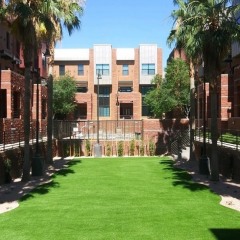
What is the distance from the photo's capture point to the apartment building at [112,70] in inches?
2574

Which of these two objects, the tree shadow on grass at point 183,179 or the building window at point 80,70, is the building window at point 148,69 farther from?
the tree shadow on grass at point 183,179

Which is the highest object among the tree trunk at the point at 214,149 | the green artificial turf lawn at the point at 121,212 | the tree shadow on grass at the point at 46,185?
the tree trunk at the point at 214,149

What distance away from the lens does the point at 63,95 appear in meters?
55.8

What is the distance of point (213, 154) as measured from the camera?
68.1ft

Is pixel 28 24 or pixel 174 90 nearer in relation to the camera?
pixel 28 24

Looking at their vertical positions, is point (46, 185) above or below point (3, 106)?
below

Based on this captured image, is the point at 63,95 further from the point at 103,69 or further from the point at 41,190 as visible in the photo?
the point at 41,190

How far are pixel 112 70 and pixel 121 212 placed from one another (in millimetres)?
53976

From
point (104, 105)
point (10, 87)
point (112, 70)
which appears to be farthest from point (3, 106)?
point (112, 70)

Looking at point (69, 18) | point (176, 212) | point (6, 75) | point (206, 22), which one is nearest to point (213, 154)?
point (206, 22)

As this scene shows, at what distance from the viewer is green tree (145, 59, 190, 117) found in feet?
156

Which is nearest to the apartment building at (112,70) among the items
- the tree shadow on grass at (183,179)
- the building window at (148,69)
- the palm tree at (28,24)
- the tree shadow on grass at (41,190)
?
the building window at (148,69)

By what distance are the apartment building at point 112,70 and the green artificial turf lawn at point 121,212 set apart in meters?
44.2

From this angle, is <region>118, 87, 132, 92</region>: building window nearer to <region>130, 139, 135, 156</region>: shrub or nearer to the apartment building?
the apartment building
